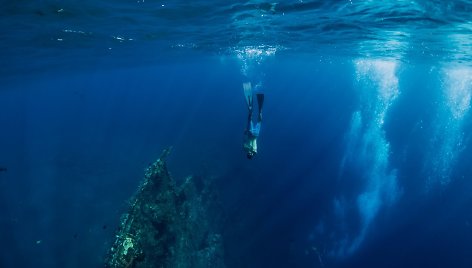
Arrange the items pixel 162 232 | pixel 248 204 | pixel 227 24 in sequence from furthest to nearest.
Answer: pixel 248 204 < pixel 227 24 < pixel 162 232

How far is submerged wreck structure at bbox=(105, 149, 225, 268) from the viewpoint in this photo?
11.7m

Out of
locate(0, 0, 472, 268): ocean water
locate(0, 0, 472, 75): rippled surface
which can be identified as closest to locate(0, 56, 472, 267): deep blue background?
locate(0, 0, 472, 268): ocean water

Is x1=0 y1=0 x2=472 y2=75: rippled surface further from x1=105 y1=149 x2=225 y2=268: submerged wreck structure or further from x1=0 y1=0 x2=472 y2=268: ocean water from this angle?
x1=105 y1=149 x2=225 y2=268: submerged wreck structure

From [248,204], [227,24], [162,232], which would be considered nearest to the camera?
[162,232]

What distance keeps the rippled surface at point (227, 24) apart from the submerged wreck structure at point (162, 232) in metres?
6.72

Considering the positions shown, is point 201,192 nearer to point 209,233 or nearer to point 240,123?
point 209,233

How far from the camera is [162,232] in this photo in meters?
14.1

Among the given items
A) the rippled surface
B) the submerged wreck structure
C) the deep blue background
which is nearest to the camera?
the submerged wreck structure

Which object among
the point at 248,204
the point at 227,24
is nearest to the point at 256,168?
the point at 248,204

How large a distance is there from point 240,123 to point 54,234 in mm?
28552

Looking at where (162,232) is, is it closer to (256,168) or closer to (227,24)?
(227,24)

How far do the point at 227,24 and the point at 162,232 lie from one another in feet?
37.3

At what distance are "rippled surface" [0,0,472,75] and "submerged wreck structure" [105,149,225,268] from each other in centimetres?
672

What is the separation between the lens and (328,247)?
89.5ft
